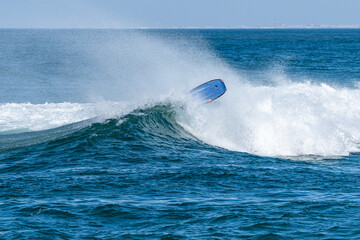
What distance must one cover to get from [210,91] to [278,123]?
289 centimetres

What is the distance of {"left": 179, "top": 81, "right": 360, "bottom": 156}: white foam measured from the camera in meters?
15.6

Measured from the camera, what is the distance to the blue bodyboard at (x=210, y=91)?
18594 mm

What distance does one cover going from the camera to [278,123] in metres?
17.2

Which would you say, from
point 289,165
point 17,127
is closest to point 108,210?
point 289,165

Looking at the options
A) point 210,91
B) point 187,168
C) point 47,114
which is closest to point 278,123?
point 210,91

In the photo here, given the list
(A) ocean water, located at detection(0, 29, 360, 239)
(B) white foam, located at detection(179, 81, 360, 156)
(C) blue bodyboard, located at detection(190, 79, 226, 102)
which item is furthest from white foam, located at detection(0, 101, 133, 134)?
(B) white foam, located at detection(179, 81, 360, 156)

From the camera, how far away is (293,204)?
950 cm

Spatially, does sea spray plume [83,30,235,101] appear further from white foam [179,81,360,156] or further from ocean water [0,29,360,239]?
white foam [179,81,360,156]

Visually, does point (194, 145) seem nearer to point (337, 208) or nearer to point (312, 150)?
point (312, 150)

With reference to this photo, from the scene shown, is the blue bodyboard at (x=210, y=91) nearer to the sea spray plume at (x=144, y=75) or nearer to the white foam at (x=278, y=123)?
the white foam at (x=278, y=123)

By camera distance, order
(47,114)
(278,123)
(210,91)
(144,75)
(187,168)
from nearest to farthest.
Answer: (187,168)
(278,123)
(210,91)
(47,114)
(144,75)

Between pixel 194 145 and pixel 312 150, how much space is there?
11.3ft

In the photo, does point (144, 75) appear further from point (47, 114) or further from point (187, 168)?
point (187, 168)

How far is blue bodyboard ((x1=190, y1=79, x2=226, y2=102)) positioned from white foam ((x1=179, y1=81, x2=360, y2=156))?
330mm
